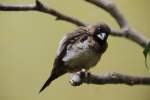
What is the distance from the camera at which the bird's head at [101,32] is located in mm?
849

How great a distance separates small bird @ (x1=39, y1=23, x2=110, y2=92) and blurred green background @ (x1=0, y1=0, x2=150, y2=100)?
901 mm

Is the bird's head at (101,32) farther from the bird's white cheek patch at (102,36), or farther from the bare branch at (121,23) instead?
the bare branch at (121,23)

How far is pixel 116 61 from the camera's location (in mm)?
1803

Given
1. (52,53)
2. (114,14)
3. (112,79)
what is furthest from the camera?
(52,53)

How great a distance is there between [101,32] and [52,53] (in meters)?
0.95

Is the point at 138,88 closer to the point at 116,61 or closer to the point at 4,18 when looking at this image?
the point at 116,61

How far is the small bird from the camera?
856mm

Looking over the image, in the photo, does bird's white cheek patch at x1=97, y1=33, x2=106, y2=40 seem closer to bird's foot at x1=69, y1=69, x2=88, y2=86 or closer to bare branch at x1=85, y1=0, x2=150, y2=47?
bird's foot at x1=69, y1=69, x2=88, y2=86

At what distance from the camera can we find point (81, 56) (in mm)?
862

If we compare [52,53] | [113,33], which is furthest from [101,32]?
[52,53]

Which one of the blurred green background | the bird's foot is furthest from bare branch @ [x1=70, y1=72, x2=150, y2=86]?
the blurred green background

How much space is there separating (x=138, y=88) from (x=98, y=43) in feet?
3.22

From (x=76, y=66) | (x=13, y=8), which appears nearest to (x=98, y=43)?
(x=76, y=66)

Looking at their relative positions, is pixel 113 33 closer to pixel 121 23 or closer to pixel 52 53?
pixel 121 23
